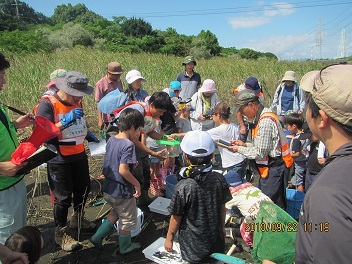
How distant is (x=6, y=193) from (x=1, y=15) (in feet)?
125

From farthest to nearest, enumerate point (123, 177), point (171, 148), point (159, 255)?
1. point (171, 148)
2. point (123, 177)
3. point (159, 255)

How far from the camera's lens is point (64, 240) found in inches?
120

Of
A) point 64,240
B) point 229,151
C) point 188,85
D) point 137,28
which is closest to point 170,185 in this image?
point 229,151

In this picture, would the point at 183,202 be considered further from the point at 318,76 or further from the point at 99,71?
the point at 99,71

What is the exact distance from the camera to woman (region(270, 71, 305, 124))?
5.69m

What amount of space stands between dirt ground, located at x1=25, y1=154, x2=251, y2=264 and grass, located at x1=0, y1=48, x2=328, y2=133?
3.49m

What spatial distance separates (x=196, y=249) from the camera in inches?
87.2

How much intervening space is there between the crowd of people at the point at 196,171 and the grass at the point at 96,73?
369cm

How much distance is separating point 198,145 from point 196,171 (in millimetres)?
204

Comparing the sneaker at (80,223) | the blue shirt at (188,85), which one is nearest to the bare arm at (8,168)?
the sneaker at (80,223)

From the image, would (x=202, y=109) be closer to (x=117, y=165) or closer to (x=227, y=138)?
(x=227, y=138)

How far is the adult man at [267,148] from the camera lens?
2.89 metres

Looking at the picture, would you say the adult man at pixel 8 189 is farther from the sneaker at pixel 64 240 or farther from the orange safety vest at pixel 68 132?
the sneaker at pixel 64 240

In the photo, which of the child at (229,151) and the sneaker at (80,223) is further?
the child at (229,151)
